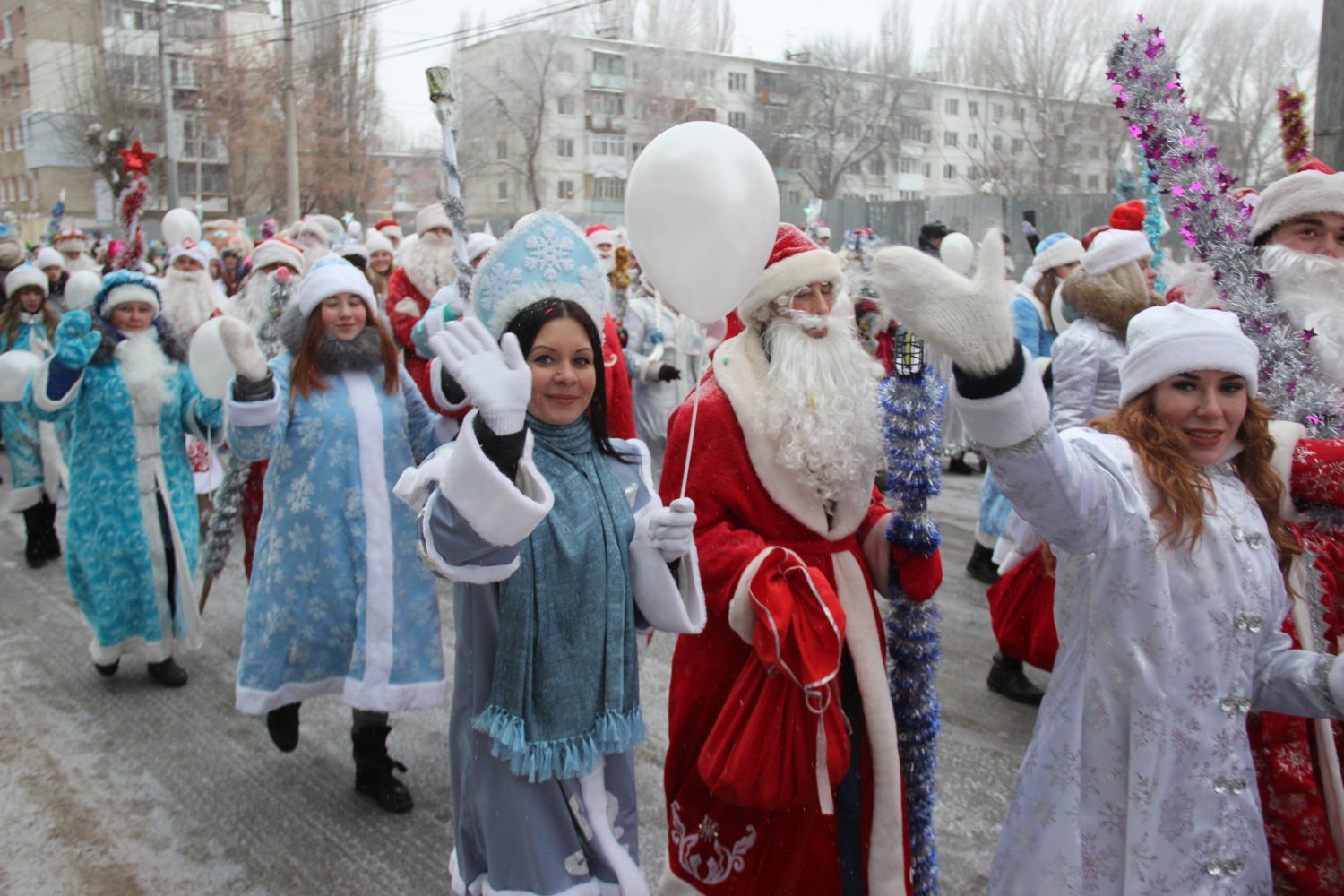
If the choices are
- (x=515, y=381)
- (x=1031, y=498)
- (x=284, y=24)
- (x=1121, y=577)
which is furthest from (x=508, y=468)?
(x=284, y=24)

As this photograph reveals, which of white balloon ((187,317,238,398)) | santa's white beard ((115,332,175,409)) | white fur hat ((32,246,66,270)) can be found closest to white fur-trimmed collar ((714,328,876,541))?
white balloon ((187,317,238,398))

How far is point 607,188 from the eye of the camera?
51031 millimetres

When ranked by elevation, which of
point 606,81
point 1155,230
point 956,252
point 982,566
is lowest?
point 982,566

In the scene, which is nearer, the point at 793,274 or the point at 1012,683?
the point at 793,274

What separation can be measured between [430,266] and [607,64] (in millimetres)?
47747

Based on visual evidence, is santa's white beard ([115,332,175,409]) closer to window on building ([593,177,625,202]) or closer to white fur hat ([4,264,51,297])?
white fur hat ([4,264,51,297])

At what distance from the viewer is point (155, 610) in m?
5.41

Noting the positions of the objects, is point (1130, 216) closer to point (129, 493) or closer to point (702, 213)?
point (702, 213)

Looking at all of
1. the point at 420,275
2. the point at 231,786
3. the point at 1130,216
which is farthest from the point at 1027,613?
the point at 420,275

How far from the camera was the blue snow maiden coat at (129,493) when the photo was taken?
17.6 feet

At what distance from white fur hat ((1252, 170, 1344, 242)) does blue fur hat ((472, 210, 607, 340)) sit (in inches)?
84.6

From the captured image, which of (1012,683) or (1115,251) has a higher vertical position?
(1115,251)

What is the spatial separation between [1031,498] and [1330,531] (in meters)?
1.04

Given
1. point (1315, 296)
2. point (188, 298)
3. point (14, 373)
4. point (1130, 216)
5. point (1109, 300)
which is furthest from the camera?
point (188, 298)
